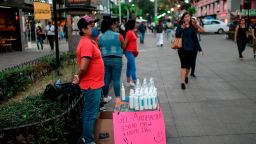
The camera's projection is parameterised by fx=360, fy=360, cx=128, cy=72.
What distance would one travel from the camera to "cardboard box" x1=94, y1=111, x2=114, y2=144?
15.6ft

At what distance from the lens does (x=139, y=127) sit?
4.39 meters

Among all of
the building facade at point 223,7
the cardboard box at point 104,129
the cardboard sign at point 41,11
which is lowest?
the cardboard box at point 104,129

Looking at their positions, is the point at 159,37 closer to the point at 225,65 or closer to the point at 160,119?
the point at 225,65

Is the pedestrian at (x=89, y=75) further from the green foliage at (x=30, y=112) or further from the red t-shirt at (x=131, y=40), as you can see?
the red t-shirt at (x=131, y=40)

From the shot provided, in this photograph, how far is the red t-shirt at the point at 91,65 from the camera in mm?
4574

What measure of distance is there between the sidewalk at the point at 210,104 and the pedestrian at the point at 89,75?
1.26 meters

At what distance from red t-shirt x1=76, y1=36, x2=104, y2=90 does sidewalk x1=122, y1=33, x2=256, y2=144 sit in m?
1.44

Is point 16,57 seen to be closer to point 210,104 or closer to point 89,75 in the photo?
point 210,104

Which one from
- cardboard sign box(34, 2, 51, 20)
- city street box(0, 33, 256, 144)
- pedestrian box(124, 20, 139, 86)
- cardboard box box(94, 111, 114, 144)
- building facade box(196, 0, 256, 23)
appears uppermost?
building facade box(196, 0, 256, 23)

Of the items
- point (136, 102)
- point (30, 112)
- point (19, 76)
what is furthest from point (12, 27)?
point (136, 102)

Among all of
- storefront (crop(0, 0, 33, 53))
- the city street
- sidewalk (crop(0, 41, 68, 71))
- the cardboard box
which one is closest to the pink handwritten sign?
the cardboard box

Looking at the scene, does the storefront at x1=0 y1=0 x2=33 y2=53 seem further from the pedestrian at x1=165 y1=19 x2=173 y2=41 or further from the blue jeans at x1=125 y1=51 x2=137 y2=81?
the blue jeans at x1=125 y1=51 x2=137 y2=81

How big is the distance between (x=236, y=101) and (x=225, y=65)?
18.5 feet

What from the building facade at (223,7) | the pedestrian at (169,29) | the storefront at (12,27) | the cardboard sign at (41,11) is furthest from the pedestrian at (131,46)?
the building facade at (223,7)
